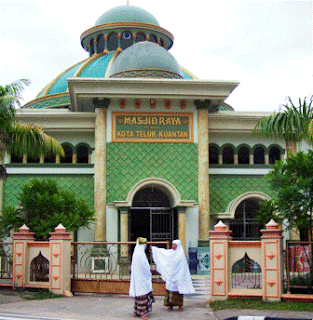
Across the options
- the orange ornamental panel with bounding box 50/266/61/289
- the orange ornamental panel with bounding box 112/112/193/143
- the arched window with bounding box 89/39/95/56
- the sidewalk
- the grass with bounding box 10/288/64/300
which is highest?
the arched window with bounding box 89/39/95/56

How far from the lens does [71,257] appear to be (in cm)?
1396

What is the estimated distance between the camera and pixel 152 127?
1980 centimetres

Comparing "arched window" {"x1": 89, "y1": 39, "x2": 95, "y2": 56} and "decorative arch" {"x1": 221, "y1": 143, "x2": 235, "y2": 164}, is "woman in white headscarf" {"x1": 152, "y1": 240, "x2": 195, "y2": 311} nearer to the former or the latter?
"decorative arch" {"x1": 221, "y1": 143, "x2": 235, "y2": 164}

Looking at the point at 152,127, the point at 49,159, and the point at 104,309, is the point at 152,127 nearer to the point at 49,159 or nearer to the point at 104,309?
the point at 49,159

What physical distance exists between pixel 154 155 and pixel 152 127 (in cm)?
108

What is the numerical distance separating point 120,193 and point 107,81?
13.5ft

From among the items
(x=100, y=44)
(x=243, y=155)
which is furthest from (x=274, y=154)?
(x=100, y=44)

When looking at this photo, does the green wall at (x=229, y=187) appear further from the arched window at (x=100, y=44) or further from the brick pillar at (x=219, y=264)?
the arched window at (x=100, y=44)

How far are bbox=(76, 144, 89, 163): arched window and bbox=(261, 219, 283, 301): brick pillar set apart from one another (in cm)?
1082

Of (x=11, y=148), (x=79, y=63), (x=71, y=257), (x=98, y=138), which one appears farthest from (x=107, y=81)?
(x=79, y=63)

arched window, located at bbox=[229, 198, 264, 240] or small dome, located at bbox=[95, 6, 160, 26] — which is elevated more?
small dome, located at bbox=[95, 6, 160, 26]

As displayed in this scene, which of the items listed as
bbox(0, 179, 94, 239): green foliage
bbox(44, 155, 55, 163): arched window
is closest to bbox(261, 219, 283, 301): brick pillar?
bbox(0, 179, 94, 239): green foliage

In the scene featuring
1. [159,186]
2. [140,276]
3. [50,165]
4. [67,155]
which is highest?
[67,155]

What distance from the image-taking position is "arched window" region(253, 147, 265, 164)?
2148cm
